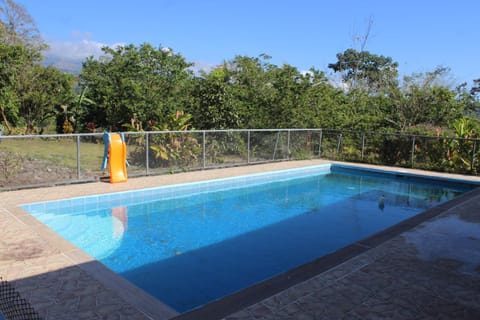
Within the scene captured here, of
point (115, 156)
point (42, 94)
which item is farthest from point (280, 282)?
point (42, 94)

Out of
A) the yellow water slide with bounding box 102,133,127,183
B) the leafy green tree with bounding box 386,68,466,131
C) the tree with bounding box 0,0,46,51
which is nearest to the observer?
the yellow water slide with bounding box 102,133,127,183

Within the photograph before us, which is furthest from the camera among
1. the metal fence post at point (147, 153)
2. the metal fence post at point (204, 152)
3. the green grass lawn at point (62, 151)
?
the metal fence post at point (204, 152)

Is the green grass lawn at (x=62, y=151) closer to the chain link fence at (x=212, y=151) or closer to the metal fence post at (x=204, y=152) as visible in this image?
the chain link fence at (x=212, y=151)

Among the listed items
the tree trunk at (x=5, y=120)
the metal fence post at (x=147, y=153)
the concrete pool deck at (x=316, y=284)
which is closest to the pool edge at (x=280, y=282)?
the concrete pool deck at (x=316, y=284)

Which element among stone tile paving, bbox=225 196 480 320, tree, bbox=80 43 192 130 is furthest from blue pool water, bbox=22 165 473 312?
tree, bbox=80 43 192 130

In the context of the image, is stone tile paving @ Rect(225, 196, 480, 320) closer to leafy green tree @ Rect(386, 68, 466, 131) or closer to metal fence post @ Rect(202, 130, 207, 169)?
metal fence post @ Rect(202, 130, 207, 169)

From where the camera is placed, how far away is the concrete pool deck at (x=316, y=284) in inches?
134

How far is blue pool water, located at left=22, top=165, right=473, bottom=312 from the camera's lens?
519cm

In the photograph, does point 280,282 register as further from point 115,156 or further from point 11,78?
point 11,78

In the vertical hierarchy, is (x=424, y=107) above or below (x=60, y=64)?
below

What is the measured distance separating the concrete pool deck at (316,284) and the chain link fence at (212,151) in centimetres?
328

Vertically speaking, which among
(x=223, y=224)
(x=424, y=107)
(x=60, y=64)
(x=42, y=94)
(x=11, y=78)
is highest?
(x=60, y=64)

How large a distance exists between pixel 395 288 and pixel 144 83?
39.8 feet

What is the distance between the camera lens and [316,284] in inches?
157
